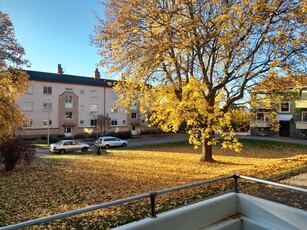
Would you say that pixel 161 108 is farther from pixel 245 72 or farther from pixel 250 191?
pixel 250 191

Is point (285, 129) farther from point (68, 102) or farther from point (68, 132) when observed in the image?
point (68, 102)

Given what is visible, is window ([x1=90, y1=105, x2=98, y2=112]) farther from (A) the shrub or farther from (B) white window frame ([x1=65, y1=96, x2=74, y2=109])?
(A) the shrub

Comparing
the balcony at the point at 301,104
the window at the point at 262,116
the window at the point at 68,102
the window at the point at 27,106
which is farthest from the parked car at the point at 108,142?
the balcony at the point at 301,104

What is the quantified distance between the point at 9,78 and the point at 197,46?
45.0 feet

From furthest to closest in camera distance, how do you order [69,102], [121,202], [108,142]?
[69,102] < [108,142] < [121,202]

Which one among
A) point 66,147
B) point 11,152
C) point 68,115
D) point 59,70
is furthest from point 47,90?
point 11,152

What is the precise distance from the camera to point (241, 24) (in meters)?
11.9

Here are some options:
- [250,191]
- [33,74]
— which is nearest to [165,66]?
[250,191]

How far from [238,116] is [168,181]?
9312 mm

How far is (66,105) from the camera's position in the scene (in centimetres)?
4838

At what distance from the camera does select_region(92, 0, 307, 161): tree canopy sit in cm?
1231

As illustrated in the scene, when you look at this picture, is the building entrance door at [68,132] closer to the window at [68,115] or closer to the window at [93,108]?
the window at [68,115]

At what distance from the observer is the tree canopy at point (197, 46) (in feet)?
40.4

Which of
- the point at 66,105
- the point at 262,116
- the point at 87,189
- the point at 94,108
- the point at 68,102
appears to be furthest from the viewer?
the point at 94,108
